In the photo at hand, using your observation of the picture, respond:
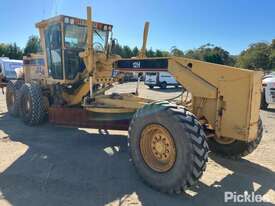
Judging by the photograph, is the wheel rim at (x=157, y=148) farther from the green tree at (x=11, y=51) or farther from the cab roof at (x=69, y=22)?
the green tree at (x=11, y=51)

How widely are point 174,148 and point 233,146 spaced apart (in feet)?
6.04

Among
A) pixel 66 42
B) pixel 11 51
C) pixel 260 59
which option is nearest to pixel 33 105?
pixel 66 42

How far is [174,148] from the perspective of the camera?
4504 millimetres

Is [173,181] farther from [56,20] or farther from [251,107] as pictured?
[56,20]

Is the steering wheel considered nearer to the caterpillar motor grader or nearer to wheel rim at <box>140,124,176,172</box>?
the caterpillar motor grader

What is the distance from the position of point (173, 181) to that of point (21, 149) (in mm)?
3856

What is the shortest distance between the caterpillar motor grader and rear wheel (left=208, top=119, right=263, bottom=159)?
0.02m

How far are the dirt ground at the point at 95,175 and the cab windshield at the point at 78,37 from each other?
101 inches

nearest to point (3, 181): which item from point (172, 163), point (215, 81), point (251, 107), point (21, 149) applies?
point (21, 149)

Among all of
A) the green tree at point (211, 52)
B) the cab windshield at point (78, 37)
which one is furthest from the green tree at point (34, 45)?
the green tree at point (211, 52)

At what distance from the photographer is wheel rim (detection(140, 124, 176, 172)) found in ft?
15.1

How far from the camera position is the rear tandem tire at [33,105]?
28.8 feet

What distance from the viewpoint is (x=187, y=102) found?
5.85 meters

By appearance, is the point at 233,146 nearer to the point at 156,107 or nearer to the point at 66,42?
the point at 156,107
